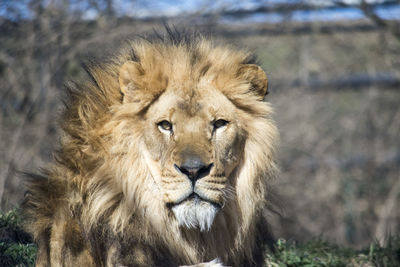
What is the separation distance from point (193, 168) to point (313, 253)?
1.85m

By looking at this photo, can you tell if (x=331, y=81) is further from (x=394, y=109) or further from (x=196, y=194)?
(x=196, y=194)

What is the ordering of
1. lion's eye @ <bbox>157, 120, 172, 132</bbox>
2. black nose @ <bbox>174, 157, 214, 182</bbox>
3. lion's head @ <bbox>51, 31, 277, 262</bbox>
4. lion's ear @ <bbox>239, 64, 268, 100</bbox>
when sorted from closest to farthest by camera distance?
black nose @ <bbox>174, 157, 214, 182</bbox>, lion's head @ <bbox>51, 31, 277, 262</bbox>, lion's eye @ <bbox>157, 120, 172, 132</bbox>, lion's ear @ <bbox>239, 64, 268, 100</bbox>

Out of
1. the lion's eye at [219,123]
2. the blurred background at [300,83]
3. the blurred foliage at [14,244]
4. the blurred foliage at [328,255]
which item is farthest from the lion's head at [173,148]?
the blurred background at [300,83]

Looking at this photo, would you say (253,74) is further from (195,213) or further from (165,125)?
A: (195,213)

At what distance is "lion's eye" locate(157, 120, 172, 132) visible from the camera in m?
3.12

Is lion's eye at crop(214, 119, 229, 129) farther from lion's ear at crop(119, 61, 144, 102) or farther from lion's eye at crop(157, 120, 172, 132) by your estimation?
lion's ear at crop(119, 61, 144, 102)

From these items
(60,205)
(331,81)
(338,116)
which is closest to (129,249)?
(60,205)

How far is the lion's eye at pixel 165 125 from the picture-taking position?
123 inches

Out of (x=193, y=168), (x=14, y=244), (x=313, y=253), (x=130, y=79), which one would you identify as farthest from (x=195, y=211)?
(x=313, y=253)

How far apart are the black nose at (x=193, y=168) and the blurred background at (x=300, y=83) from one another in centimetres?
452

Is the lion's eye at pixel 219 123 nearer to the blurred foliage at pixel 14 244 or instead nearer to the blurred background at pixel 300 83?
the blurred foliage at pixel 14 244

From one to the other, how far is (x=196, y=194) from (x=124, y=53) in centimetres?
110

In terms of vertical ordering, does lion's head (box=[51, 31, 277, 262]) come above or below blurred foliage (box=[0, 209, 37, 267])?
above

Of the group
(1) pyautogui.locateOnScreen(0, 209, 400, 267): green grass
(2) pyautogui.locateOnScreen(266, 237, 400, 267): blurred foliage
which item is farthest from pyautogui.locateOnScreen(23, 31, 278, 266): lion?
(2) pyautogui.locateOnScreen(266, 237, 400, 267): blurred foliage
